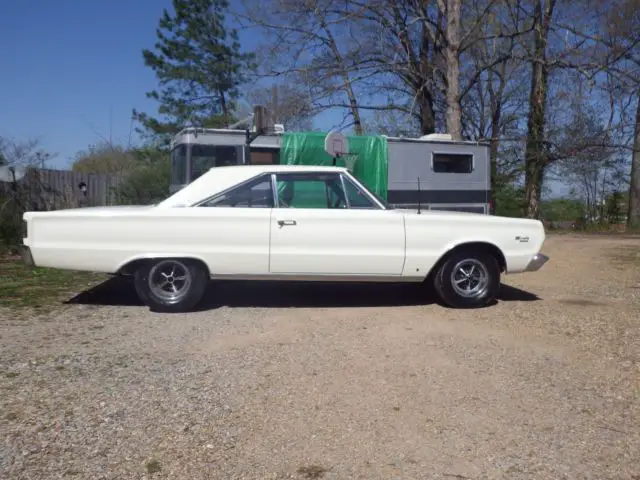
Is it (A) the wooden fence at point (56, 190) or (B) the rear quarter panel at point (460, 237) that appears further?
(A) the wooden fence at point (56, 190)

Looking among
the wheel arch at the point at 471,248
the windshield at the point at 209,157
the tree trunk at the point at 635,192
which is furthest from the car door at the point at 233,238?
the tree trunk at the point at 635,192

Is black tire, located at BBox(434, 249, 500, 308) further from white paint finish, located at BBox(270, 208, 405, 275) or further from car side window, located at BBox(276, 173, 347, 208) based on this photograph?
car side window, located at BBox(276, 173, 347, 208)

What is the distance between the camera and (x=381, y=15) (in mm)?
17828

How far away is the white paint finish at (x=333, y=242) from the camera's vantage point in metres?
6.11

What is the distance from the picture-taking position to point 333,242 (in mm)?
6121

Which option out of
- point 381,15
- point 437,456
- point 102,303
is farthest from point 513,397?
point 381,15

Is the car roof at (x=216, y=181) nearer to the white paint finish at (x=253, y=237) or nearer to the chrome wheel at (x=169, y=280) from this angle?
the white paint finish at (x=253, y=237)

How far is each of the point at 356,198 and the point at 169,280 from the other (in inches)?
83.6

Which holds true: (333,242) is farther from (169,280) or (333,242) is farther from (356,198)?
(169,280)

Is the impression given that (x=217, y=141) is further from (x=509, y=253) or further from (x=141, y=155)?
(x=141, y=155)

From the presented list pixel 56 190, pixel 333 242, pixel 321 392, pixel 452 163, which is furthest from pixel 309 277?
pixel 56 190

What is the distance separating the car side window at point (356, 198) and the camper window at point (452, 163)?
732 cm

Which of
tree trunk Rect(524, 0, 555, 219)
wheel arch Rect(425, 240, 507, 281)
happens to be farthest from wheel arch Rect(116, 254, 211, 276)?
tree trunk Rect(524, 0, 555, 219)

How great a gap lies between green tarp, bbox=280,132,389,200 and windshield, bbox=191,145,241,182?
1006mm
